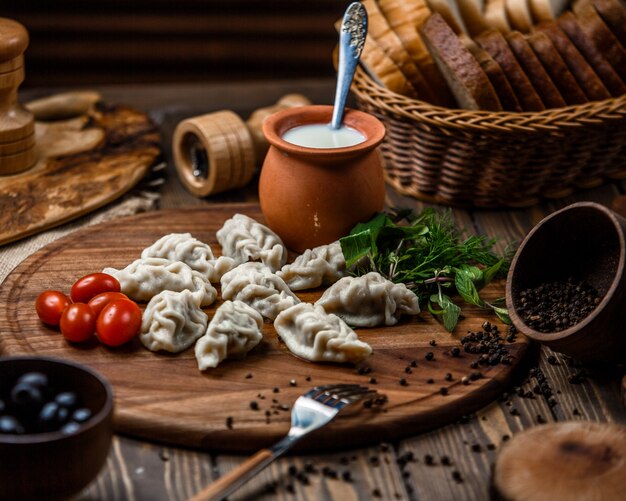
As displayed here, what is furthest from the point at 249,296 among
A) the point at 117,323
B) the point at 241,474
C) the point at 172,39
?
the point at 172,39

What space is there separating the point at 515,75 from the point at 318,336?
1.40 metres

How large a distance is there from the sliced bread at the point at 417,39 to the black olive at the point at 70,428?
2009 mm

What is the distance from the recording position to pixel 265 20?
5.57m

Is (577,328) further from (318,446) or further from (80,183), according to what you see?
(80,183)

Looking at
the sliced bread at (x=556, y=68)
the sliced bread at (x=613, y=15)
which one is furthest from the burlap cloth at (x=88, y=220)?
the sliced bread at (x=613, y=15)

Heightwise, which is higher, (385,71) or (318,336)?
(385,71)

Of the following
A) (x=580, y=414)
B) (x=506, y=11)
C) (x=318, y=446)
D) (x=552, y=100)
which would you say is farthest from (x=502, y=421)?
(x=506, y=11)

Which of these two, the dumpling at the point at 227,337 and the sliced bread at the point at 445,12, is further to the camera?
the sliced bread at the point at 445,12

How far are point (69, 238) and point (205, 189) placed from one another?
2.22ft

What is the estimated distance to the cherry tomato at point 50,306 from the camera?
240 centimetres

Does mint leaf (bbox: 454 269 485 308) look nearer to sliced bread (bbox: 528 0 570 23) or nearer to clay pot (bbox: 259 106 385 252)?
clay pot (bbox: 259 106 385 252)

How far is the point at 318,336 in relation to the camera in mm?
2311

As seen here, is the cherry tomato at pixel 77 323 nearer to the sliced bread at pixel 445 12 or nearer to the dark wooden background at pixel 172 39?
the sliced bread at pixel 445 12

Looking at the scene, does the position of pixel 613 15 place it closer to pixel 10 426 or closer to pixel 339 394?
pixel 339 394
